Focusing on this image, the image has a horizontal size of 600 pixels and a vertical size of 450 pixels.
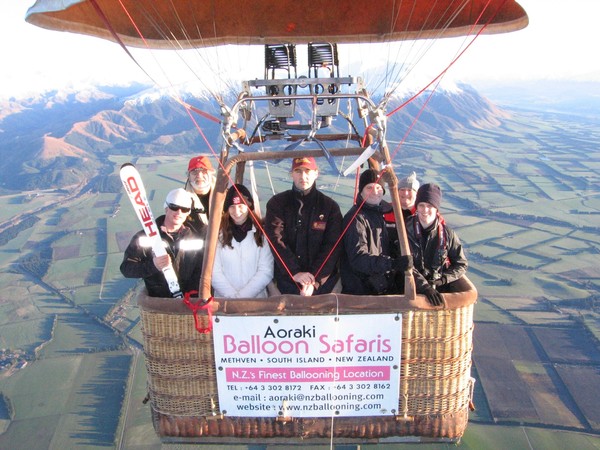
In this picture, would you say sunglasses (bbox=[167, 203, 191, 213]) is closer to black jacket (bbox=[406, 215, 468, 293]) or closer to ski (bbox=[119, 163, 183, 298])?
ski (bbox=[119, 163, 183, 298])

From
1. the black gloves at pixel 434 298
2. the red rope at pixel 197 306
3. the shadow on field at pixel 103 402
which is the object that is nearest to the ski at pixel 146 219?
the red rope at pixel 197 306

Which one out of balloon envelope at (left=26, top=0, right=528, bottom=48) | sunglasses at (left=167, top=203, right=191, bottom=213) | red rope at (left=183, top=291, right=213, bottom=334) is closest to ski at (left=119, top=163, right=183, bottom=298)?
sunglasses at (left=167, top=203, right=191, bottom=213)

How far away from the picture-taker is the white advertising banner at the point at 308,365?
8.77 ft

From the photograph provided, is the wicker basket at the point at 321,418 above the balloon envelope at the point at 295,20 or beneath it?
beneath

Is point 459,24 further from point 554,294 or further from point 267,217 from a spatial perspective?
point 554,294

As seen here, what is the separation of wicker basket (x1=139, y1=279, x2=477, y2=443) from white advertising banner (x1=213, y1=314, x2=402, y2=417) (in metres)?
0.05

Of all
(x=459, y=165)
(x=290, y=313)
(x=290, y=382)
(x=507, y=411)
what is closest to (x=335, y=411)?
(x=290, y=382)

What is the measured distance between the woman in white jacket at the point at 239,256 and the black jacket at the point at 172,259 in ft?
0.48

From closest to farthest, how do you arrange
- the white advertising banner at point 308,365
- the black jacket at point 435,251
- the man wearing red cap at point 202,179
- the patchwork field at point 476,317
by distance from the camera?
1. the white advertising banner at point 308,365
2. the black jacket at point 435,251
3. the man wearing red cap at point 202,179
4. the patchwork field at point 476,317

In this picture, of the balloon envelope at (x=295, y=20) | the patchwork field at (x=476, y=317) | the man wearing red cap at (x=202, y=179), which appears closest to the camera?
the man wearing red cap at (x=202, y=179)

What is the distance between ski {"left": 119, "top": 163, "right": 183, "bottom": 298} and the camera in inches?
119

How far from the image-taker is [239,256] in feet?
10.9

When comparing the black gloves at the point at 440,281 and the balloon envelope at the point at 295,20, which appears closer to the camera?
the black gloves at the point at 440,281

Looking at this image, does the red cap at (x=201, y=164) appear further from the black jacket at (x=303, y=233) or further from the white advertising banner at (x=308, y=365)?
the white advertising banner at (x=308, y=365)
